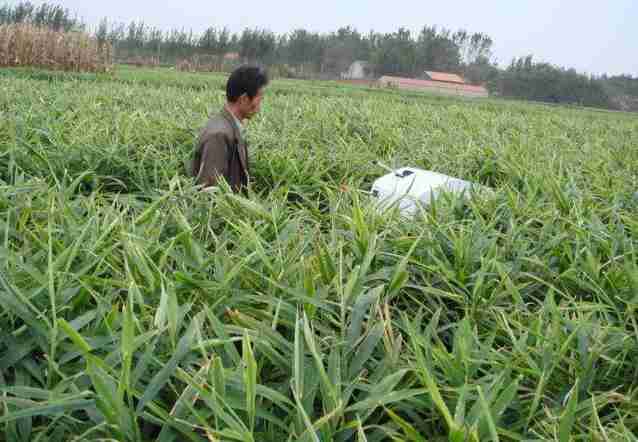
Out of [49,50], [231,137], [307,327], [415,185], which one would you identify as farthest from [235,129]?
[49,50]

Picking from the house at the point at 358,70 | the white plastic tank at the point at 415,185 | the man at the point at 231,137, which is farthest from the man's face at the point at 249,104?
the house at the point at 358,70

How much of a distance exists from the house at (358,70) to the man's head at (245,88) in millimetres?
56859

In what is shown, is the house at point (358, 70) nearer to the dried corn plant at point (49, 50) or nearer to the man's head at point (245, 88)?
the dried corn plant at point (49, 50)

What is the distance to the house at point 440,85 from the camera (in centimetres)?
4041

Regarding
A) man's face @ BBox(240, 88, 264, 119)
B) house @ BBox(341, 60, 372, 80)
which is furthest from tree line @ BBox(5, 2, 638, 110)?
man's face @ BBox(240, 88, 264, 119)

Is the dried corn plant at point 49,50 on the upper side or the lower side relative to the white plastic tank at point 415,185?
upper

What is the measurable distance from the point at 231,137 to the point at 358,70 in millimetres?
60456

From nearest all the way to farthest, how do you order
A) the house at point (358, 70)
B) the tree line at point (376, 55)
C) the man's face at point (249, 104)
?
the man's face at point (249, 104) < the tree line at point (376, 55) < the house at point (358, 70)

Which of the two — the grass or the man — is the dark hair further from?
the grass

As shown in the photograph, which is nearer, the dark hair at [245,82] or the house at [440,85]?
the dark hair at [245,82]

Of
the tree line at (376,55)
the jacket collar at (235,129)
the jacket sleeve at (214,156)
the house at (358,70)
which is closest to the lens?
the jacket sleeve at (214,156)

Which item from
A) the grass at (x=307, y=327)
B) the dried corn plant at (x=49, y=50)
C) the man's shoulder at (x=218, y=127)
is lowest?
the grass at (x=307, y=327)

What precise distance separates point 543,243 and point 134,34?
40.0 metres

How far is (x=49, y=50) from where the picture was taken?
52.3 feet
